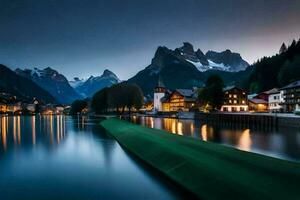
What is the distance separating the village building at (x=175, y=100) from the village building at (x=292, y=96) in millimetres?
61165

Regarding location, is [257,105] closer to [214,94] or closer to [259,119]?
[214,94]

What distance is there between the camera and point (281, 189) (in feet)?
49.9

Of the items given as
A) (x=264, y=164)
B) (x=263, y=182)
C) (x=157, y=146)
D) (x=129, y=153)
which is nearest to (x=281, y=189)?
(x=263, y=182)

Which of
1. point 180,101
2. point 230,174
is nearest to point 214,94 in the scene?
point 180,101

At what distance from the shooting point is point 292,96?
91.8 m

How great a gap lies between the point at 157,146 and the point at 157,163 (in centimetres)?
521

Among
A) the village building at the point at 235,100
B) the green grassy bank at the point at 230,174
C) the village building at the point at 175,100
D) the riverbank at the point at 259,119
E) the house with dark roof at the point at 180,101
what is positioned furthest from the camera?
the village building at the point at 175,100

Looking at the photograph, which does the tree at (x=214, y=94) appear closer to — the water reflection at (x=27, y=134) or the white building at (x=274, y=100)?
the white building at (x=274, y=100)

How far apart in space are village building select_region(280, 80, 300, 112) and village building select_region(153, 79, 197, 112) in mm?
61165

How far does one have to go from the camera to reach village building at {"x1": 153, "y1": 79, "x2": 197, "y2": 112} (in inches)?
6393

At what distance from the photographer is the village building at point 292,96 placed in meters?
88.9

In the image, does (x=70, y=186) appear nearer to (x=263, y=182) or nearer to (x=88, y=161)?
(x=88, y=161)

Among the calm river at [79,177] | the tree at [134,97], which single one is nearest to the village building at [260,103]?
the tree at [134,97]

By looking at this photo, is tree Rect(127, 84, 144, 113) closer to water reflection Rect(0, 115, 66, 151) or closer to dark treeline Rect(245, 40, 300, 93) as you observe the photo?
water reflection Rect(0, 115, 66, 151)
